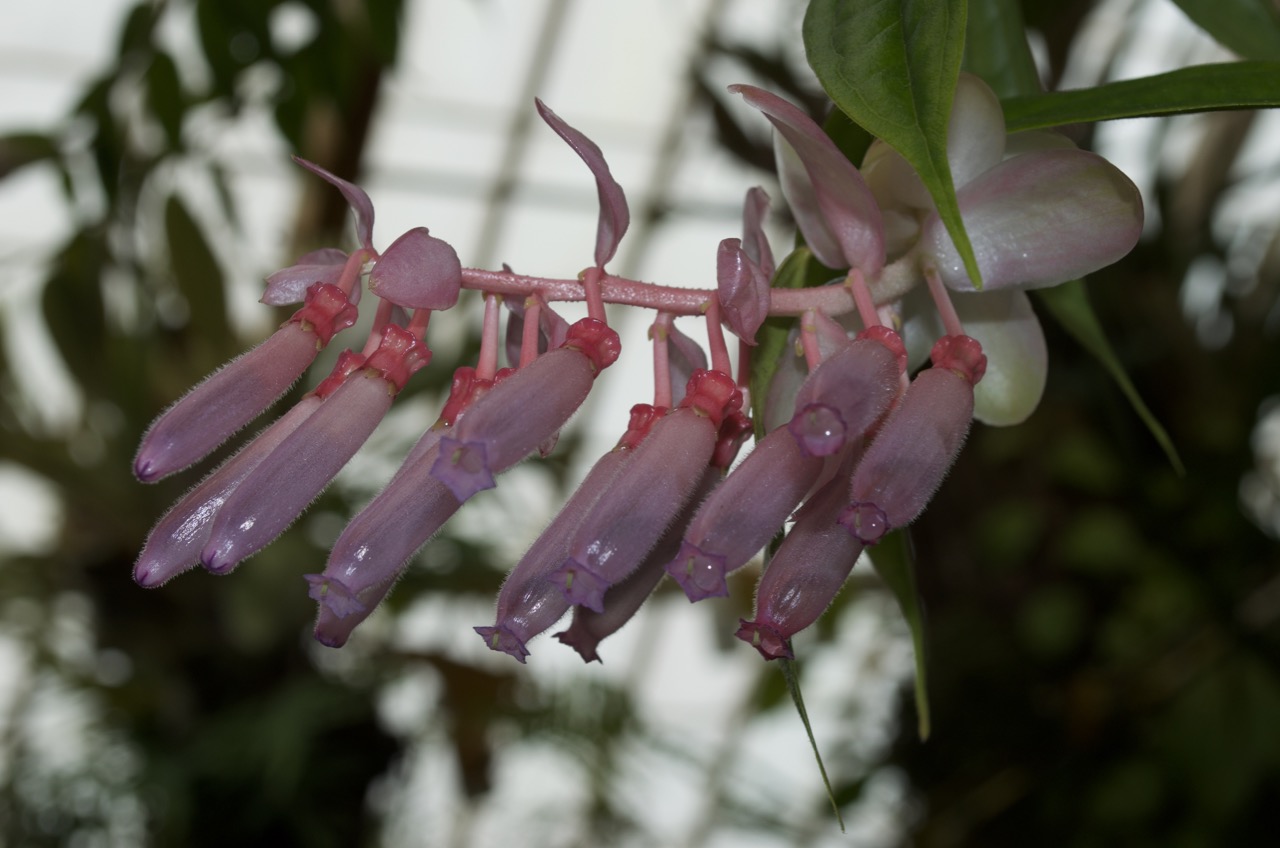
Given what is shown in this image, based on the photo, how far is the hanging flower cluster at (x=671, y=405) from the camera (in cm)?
36

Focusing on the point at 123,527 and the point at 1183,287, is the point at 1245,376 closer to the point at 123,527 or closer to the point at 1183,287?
the point at 1183,287

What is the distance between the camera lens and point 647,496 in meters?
0.37

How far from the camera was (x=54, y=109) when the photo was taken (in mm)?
5133

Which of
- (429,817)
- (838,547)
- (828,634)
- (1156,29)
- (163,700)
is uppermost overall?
(838,547)

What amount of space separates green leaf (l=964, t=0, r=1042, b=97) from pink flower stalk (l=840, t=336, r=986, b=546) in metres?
0.20

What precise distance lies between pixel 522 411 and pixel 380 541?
0.06 m

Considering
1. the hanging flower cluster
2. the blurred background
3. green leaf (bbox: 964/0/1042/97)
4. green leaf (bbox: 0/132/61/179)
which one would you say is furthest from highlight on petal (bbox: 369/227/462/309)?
green leaf (bbox: 0/132/61/179)

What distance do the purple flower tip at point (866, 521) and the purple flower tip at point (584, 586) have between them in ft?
0.23

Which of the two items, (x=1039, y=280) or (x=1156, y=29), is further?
(x=1156, y=29)

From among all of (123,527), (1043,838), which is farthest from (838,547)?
(123,527)

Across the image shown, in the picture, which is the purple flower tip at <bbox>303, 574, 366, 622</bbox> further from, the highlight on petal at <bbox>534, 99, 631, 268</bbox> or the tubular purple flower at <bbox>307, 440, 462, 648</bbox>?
the highlight on petal at <bbox>534, 99, 631, 268</bbox>

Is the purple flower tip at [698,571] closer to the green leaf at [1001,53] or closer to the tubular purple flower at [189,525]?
the tubular purple flower at [189,525]

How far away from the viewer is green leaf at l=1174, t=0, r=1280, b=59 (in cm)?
48

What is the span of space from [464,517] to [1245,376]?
5.45 feet
